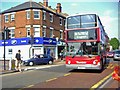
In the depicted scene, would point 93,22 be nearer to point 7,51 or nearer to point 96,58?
point 96,58

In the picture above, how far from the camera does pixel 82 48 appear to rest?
16.0 meters

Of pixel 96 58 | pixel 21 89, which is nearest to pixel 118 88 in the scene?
pixel 21 89

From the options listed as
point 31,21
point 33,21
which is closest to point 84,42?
point 33,21

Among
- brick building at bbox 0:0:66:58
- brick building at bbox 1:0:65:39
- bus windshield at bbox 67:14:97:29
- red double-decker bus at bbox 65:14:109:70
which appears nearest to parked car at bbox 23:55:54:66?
brick building at bbox 0:0:66:58

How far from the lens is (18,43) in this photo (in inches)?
1538

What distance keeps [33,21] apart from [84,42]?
22253 millimetres

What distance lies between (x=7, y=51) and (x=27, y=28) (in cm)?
656

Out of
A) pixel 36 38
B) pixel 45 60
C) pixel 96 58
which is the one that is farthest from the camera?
pixel 36 38

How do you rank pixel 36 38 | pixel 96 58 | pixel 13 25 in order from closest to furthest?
pixel 96 58 < pixel 36 38 < pixel 13 25

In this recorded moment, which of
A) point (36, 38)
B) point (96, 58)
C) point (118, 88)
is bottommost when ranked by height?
point (118, 88)

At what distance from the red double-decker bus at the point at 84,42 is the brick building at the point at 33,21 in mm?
20946

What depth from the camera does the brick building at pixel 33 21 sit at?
37312 mm

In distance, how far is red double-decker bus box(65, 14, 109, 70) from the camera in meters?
Result: 15.9

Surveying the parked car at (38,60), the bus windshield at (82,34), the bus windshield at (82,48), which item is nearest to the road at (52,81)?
the bus windshield at (82,48)
